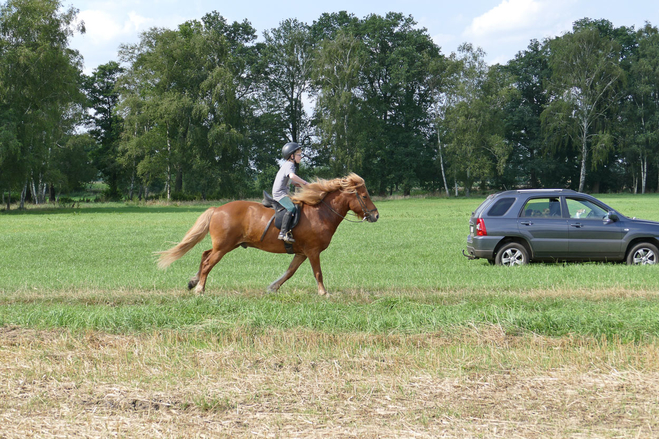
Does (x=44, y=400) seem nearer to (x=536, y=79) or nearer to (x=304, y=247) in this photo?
(x=304, y=247)

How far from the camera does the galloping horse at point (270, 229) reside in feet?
31.8

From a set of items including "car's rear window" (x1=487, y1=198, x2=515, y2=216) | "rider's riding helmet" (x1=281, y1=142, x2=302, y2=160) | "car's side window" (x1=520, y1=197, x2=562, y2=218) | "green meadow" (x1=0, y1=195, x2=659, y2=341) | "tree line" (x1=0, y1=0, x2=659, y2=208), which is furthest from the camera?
"tree line" (x1=0, y1=0, x2=659, y2=208)

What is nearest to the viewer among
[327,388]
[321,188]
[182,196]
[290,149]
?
[327,388]

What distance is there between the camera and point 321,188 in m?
10.0

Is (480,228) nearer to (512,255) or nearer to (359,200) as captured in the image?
(512,255)

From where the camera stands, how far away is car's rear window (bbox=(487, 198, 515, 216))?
47.0 feet

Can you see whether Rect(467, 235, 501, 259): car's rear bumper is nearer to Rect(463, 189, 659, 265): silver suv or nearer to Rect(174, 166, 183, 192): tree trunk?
Rect(463, 189, 659, 265): silver suv

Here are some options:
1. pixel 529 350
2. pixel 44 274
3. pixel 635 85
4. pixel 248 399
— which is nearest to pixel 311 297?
pixel 529 350

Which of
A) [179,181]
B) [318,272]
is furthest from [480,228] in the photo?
[179,181]

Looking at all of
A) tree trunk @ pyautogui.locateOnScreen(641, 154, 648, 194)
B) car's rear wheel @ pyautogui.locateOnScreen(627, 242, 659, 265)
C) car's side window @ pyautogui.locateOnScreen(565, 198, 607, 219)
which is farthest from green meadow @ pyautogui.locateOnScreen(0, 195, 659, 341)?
tree trunk @ pyautogui.locateOnScreen(641, 154, 648, 194)

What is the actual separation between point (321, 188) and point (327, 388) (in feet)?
18.0

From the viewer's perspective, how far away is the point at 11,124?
138 ft

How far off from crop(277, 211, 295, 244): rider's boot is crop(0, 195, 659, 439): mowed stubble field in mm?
900

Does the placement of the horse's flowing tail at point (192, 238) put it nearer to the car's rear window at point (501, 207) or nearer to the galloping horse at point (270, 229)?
the galloping horse at point (270, 229)
